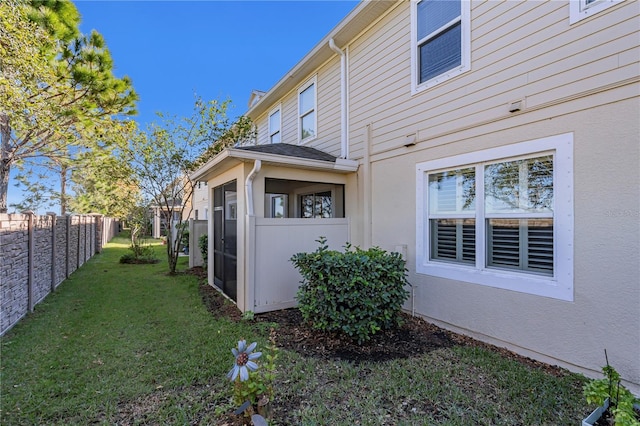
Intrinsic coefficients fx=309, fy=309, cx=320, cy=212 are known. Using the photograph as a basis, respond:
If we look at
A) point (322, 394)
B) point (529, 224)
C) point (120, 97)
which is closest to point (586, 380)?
point (529, 224)

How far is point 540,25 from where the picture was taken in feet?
11.6

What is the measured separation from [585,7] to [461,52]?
1396 mm

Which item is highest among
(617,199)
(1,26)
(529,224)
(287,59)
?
(287,59)

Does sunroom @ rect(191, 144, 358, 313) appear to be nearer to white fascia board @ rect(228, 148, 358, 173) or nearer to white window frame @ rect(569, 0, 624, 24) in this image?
white fascia board @ rect(228, 148, 358, 173)

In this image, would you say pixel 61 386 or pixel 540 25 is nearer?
pixel 61 386

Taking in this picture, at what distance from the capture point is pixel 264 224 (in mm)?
5430

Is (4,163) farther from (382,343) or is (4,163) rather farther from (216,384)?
(382,343)

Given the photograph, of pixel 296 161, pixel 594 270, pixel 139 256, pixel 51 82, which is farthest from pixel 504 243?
pixel 139 256

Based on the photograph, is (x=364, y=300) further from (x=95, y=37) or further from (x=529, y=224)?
(x=95, y=37)

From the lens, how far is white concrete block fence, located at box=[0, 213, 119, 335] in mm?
4414

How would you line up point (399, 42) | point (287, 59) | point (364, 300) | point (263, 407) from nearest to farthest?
point (263, 407), point (364, 300), point (399, 42), point (287, 59)

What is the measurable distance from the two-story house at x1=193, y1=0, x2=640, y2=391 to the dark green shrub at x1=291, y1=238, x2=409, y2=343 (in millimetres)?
925

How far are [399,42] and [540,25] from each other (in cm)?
222

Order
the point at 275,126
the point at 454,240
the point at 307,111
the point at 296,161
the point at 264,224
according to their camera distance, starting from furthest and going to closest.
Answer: the point at 275,126, the point at 307,111, the point at 296,161, the point at 264,224, the point at 454,240
